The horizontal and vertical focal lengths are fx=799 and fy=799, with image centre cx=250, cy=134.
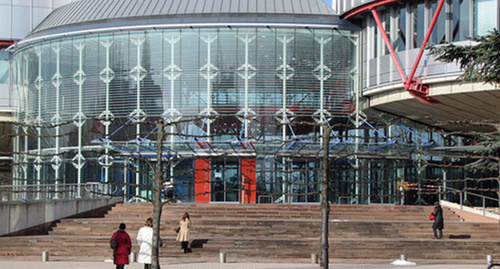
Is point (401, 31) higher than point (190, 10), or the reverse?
point (190, 10)

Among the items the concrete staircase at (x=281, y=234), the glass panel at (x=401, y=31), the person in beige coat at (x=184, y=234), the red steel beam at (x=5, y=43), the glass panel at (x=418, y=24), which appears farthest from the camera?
the red steel beam at (x=5, y=43)

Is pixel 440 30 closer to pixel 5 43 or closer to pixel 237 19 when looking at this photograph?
pixel 237 19

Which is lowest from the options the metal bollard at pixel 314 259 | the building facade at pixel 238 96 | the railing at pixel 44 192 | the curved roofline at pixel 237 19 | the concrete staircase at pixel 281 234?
the metal bollard at pixel 314 259

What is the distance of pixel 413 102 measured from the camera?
36125 millimetres

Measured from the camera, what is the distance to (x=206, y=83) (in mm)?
39781

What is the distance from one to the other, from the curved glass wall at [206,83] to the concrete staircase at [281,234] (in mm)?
5777

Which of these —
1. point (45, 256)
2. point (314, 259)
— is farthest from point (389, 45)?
point (45, 256)

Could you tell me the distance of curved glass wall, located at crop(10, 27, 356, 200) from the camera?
3959cm

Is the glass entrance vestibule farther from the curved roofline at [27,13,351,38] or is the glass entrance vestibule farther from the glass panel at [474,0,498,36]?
the glass panel at [474,0,498,36]

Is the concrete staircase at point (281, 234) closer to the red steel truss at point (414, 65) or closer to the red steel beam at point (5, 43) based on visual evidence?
the red steel truss at point (414, 65)

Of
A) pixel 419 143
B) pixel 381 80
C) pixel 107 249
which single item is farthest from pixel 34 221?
pixel 419 143

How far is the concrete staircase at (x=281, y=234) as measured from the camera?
26.2 meters

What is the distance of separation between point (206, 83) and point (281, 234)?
41.7ft

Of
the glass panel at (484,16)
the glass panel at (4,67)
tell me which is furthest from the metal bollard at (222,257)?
the glass panel at (4,67)
